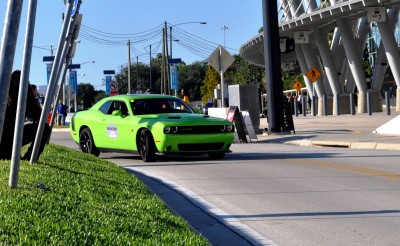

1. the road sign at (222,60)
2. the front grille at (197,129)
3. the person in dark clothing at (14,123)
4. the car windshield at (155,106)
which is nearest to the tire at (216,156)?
the front grille at (197,129)

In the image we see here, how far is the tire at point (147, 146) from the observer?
669 inches

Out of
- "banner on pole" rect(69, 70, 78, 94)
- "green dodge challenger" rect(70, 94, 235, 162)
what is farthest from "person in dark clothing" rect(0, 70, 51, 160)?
"banner on pole" rect(69, 70, 78, 94)

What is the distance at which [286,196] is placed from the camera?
1095 cm

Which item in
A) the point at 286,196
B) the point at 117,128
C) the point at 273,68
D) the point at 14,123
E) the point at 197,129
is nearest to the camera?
the point at 286,196

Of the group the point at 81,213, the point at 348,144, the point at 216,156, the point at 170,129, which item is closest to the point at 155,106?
the point at 170,129

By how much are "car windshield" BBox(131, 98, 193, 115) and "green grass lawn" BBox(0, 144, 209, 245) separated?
22.8ft

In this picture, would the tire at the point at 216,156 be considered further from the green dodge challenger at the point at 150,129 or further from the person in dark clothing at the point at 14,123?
the person in dark clothing at the point at 14,123

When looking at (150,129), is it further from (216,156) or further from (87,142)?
(87,142)

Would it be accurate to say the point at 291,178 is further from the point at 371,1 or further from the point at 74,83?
the point at 74,83

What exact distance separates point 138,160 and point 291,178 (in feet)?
19.0

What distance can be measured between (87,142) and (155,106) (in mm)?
2246

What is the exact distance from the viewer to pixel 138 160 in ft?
60.0

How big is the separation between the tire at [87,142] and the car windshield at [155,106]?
1627 mm

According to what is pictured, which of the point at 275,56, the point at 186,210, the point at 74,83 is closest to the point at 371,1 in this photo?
the point at 275,56
